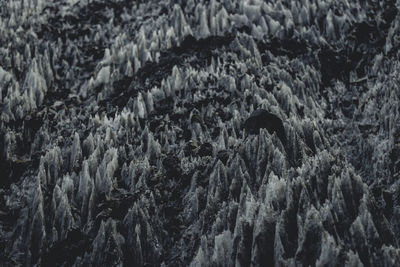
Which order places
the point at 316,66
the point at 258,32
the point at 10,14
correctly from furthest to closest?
1. the point at 10,14
2. the point at 258,32
3. the point at 316,66

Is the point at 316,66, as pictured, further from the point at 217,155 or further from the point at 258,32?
the point at 217,155

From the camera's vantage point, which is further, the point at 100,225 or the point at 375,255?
the point at 100,225

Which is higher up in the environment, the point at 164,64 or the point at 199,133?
the point at 164,64

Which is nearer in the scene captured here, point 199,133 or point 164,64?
point 199,133

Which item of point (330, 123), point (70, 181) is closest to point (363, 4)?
point (330, 123)

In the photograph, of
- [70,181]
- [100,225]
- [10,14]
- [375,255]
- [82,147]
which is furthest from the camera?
[10,14]

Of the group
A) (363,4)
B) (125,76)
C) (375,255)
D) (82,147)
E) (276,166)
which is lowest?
(375,255)

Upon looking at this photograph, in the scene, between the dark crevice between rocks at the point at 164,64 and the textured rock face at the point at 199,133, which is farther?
the dark crevice between rocks at the point at 164,64

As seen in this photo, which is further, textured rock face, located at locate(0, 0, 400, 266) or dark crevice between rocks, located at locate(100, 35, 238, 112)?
dark crevice between rocks, located at locate(100, 35, 238, 112)
